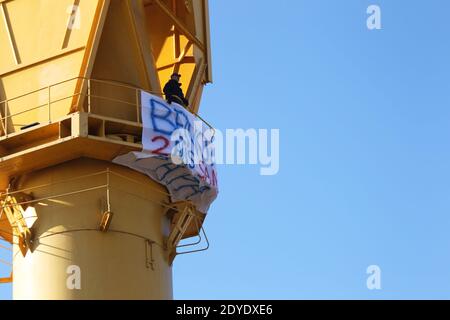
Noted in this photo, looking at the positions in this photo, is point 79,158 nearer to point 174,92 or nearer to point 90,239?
point 90,239

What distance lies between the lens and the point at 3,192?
104 ft

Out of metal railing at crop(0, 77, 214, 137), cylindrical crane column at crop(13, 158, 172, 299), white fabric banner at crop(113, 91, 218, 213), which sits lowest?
cylindrical crane column at crop(13, 158, 172, 299)

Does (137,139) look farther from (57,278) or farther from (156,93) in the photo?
(57,278)

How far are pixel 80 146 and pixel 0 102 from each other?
10.1 feet

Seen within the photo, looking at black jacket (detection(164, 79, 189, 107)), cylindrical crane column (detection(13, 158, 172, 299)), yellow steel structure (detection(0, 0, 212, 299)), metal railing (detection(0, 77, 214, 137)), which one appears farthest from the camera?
black jacket (detection(164, 79, 189, 107))

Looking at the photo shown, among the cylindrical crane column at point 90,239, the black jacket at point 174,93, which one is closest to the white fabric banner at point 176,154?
the black jacket at point 174,93

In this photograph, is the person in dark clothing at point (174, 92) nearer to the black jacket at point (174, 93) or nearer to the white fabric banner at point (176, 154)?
the black jacket at point (174, 93)

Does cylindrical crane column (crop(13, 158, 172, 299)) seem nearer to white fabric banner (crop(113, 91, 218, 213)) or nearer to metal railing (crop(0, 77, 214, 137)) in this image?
white fabric banner (crop(113, 91, 218, 213))

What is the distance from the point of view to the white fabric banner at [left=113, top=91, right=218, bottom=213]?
1204 inches

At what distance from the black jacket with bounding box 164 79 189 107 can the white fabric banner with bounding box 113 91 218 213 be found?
485 millimetres

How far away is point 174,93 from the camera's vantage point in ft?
106

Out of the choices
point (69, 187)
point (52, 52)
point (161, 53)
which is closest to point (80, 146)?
point (69, 187)

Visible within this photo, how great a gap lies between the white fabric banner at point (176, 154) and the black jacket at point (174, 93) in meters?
0.49

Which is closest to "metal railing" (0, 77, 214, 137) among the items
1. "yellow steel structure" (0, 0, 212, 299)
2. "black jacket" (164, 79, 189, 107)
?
"yellow steel structure" (0, 0, 212, 299)
